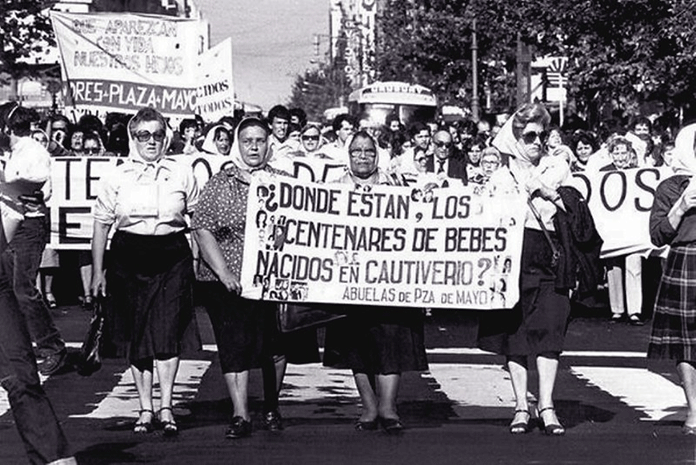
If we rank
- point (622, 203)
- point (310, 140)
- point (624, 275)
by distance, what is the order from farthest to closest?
point (310, 140)
point (624, 275)
point (622, 203)

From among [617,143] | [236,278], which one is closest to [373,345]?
[236,278]

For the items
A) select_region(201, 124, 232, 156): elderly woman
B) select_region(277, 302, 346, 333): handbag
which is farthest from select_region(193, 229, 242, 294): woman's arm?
select_region(201, 124, 232, 156): elderly woman

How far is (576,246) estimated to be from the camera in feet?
37.1

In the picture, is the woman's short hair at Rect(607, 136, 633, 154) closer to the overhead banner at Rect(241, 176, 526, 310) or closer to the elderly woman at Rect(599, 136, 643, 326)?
the elderly woman at Rect(599, 136, 643, 326)

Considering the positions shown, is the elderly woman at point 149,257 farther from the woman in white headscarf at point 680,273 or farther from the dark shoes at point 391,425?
the woman in white headscarf at point 680,273

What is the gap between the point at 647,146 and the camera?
2102cm

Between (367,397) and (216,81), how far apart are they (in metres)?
14.7

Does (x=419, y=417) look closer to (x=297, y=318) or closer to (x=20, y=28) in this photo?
(x=297, y=318)

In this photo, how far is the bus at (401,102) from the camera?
200ft

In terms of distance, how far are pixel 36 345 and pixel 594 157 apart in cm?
743

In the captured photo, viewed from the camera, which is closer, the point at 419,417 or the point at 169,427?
the point at 169,427

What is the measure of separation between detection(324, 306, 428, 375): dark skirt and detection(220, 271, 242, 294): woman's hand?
685 millimetres

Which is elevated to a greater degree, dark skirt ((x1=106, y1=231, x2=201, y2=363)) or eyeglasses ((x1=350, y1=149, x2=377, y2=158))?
eyeglasses ((x1=350, y1=149, x2=377, y2=158))

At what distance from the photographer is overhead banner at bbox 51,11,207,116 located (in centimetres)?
2394
